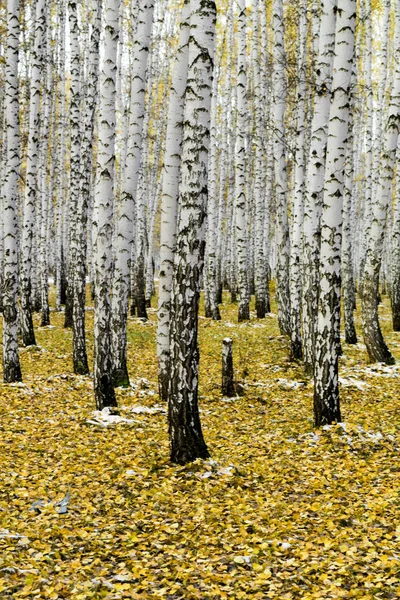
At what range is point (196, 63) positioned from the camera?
575 centimetres

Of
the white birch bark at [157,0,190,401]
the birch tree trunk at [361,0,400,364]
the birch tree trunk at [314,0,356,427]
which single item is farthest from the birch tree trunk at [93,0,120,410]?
the birch tree trunk at [361,0,400,364]

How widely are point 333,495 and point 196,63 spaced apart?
5081mm

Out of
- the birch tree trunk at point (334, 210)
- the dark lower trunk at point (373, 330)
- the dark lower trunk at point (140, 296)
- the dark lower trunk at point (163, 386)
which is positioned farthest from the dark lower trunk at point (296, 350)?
the dark lower trunk at point (140, 296)

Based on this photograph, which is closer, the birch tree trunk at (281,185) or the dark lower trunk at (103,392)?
the dark lower trunk at (103,392)

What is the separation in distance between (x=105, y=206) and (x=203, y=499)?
4.52 metres

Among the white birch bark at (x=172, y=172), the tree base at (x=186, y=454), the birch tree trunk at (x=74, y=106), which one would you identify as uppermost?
the birch tree trunk at (x=74, y=106)

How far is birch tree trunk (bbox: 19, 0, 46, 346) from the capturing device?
1015cm

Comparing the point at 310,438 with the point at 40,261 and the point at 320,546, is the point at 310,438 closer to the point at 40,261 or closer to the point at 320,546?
the point at 320,546

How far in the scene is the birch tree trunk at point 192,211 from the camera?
573cm

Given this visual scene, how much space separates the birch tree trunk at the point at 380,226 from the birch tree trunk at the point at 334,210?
450 cm

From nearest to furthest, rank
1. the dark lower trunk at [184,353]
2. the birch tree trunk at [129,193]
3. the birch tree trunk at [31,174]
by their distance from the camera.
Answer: the dark lower trunk at [184,353] → the birch tree trunk at [129,193] → the birch tree trunk at [31,174]

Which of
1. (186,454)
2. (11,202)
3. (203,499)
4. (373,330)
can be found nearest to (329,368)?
(186,454)

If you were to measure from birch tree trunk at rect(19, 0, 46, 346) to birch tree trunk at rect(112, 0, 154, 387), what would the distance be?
2410 millimetres

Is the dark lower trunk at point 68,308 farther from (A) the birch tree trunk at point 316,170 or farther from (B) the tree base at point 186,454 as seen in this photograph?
(B) the tree base at point 186,454
